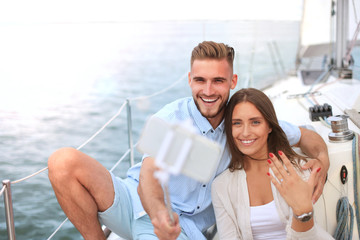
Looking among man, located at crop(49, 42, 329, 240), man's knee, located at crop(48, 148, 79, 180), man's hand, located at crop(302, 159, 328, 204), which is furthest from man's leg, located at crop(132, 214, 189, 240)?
man's hand, located at crop(302, 159, 328, 204)

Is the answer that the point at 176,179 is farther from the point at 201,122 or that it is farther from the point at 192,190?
the point at 201,122

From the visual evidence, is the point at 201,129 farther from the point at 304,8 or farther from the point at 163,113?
the point at 304,8

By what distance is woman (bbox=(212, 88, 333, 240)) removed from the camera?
1.16 meters

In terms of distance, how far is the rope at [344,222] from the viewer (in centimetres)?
126

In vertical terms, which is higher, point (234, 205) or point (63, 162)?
point (63, 162)

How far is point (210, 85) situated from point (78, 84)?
10.2 meters

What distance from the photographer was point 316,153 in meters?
1.28

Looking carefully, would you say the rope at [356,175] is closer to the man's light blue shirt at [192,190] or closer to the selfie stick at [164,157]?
the man's light blue shirt at [192,190]

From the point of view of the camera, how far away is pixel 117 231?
131 centimetres

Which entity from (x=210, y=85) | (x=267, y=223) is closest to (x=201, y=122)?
(x=210, y=85)

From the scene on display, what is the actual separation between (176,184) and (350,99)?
40.1 inches

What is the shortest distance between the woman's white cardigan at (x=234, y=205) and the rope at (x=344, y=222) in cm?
18

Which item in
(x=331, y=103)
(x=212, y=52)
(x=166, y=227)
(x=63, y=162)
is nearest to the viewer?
(x=166, y=227)

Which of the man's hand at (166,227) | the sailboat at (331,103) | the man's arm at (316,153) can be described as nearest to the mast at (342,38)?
the sailboat at (331,103)
